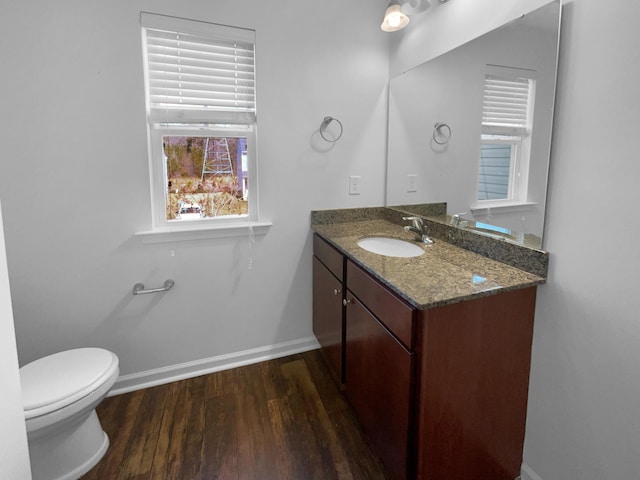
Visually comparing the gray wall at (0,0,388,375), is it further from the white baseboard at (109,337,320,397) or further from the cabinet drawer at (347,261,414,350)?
the cabinet drawer at (347,261,414,350)

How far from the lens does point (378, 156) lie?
2346 millimetres

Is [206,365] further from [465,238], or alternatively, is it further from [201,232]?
[465,238]

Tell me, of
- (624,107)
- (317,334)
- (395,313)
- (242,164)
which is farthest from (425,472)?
(242,164)

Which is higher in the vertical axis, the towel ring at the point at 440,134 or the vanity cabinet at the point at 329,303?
the towel ring at the point at 440,134

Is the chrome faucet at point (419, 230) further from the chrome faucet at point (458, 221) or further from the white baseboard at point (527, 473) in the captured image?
the white baseboard at point (527, 473)

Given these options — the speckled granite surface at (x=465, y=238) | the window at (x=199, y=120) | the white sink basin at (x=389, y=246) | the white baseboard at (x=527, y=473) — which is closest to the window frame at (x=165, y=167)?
the window at (x=199, y=120)

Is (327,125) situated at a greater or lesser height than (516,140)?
greater

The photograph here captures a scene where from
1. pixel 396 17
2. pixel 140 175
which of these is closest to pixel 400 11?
pixel 396 17

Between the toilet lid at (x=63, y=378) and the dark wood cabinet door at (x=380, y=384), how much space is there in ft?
3.61

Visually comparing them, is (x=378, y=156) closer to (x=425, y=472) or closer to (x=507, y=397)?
(x=507, y=397)

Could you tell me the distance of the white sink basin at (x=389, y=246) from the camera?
1.87m

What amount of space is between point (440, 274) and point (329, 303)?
765 mm

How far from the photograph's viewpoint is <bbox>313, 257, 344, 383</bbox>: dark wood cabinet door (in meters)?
1.85

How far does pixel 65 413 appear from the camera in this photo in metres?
1.35
